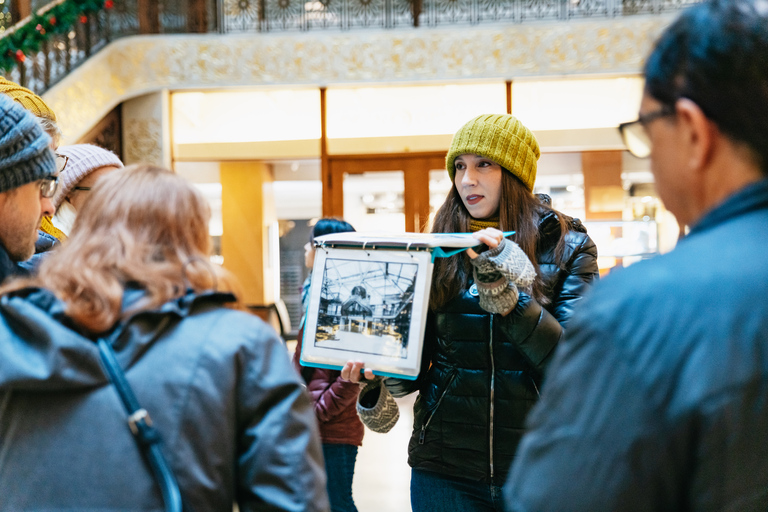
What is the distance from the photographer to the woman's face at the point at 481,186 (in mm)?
2240

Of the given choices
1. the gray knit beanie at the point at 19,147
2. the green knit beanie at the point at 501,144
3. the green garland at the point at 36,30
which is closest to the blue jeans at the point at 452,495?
the green knit beanie at the point at 501,144

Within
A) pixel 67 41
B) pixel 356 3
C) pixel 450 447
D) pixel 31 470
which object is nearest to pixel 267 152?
pixel 356 3

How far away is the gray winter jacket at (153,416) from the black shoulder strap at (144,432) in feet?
0.05

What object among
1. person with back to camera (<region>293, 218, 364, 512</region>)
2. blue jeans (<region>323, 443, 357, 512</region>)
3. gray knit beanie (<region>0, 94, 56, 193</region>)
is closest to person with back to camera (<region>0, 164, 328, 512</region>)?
gray knit beanie (<region>0, 94, 56, 193</region>)

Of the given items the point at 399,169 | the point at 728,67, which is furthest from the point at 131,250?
the point at 399,169

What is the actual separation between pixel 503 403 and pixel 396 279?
1.74 feet

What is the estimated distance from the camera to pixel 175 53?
802 cm

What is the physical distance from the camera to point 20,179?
1.49 metres

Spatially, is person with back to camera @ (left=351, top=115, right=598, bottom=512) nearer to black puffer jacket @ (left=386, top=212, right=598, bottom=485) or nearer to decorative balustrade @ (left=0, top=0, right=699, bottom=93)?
black puffer jacket @ (left=386, top=212, right=598, bottom=485)

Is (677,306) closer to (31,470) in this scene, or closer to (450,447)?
(31,470)

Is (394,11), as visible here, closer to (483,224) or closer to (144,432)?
(483,224)

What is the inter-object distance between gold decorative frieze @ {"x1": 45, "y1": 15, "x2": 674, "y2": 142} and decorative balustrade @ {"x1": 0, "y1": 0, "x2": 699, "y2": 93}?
293 millimetres

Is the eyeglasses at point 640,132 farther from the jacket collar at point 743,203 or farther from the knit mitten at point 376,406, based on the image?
the knit mitten at point 376,406

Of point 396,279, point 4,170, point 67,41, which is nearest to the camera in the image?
point 4,170
